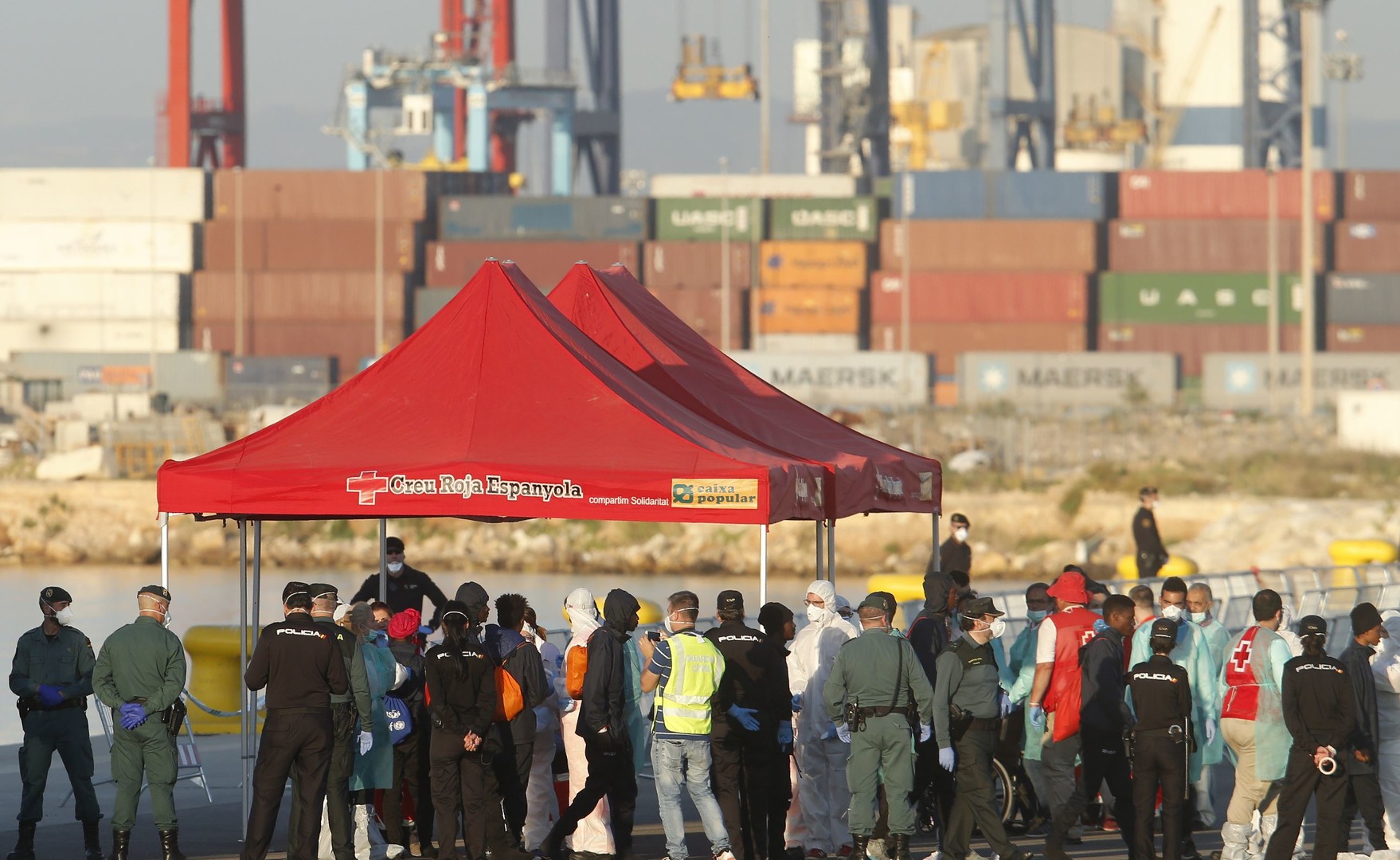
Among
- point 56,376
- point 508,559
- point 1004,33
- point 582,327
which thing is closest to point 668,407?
point 582,327

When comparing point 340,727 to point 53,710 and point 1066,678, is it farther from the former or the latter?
point 1066,678

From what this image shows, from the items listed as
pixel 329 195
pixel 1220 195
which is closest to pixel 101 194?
pixel 329 195

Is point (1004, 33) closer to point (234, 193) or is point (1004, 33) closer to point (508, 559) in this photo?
point (234, 193)

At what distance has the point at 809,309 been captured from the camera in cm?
7681

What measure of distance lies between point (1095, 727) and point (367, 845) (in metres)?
4.10

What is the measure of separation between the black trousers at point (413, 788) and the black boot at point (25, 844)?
1.91 metres

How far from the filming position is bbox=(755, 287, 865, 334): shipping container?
76688mm

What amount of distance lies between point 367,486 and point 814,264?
67.0m

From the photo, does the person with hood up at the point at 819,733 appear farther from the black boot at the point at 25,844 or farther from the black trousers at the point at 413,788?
the black boot at the point at 25,844

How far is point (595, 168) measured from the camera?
326 feet

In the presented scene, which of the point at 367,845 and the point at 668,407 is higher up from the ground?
the point at 668,407

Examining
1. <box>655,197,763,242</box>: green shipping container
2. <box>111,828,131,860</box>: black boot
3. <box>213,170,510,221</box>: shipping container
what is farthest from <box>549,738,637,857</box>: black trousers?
<box>213,170,510,221</box>: shipping container

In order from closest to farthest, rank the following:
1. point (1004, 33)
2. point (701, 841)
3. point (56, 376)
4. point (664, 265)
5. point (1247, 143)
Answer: point (701, 841) < point (56, 376) < point (664, 265) < point (1247, 143) < point (1004, 33)

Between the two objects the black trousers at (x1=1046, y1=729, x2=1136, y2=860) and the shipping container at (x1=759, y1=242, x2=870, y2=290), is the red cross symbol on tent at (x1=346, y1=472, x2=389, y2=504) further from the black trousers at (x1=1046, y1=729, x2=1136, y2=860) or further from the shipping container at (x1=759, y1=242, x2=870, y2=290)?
the shipping container at (x1=759, y1=242, x2=870, y2=290)
